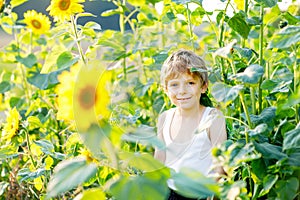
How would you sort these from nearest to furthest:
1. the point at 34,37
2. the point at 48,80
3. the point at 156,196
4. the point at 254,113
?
the point at 156,196, the point at 254,113, the point at 48,80, the point at 34,37

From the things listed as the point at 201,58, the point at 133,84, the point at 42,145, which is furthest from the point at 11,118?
the point at 201,58

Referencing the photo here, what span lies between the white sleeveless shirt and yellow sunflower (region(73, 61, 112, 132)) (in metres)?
0.17

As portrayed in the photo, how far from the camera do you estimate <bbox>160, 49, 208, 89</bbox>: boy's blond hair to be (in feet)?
4.02

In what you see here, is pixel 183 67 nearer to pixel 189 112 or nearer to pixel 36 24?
pixel 189 112

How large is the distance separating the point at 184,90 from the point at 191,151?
0.11 metres

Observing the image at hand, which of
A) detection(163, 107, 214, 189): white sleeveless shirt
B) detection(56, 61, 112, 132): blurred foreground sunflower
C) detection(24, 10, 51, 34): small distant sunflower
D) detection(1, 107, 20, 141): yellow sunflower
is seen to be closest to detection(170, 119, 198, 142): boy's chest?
detection(163, 107, 214, 189): white sleeveless shirt

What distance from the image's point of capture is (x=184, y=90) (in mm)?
1231

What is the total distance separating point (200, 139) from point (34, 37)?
144 cm

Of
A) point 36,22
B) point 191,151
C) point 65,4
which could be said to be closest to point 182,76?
point 191,151

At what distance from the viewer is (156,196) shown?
966mm

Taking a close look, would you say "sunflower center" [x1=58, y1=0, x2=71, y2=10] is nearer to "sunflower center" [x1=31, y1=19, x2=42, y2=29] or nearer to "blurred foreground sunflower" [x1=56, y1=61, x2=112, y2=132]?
"blurred foreground sunflower" [x1=56, y1=61, x2=112, y2=132]

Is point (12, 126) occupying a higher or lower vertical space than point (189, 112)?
lower

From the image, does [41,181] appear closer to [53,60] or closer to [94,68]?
[53,60]

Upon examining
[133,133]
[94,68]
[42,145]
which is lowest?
[42,145]
